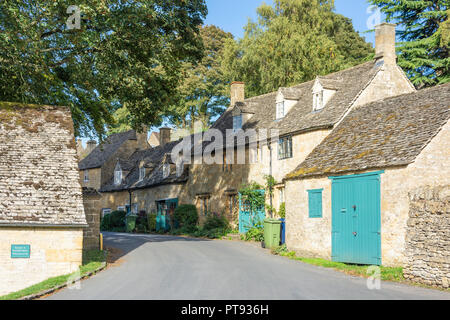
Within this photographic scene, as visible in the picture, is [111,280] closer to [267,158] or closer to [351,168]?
[351,168]

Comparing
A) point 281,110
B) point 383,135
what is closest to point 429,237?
point 383,135

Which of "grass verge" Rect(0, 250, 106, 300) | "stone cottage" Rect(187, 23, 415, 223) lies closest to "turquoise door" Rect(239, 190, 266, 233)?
"stone cottage" Rect(187, 23, 415, 223)

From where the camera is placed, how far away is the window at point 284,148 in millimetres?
27611

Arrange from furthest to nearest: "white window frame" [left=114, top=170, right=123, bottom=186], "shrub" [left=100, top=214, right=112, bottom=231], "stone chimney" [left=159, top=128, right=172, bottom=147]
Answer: "stone chimney" [left=159, top=128, right=172, bottom=147]
"white window frame" [left=114, top=170, right=123, bottom=186]
"shrub" [left=100, top=214, right=112, bottom=231]

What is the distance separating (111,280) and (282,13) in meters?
35.0

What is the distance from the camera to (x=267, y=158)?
29422 mm

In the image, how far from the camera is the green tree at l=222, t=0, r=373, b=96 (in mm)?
40031

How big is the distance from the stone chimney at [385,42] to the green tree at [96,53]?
991 centimetres

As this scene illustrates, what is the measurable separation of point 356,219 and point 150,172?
1106 inches

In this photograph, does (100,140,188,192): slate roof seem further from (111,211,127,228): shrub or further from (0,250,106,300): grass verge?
(0,250,106,300): grass verge

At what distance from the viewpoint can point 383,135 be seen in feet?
64.2

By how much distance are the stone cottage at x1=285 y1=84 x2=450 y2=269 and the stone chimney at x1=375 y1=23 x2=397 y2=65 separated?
462 centimetres

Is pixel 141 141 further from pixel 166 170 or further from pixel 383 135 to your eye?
pixel 383 135

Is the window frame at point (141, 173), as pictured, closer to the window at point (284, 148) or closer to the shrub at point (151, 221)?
the shrub at point (151, 221)
